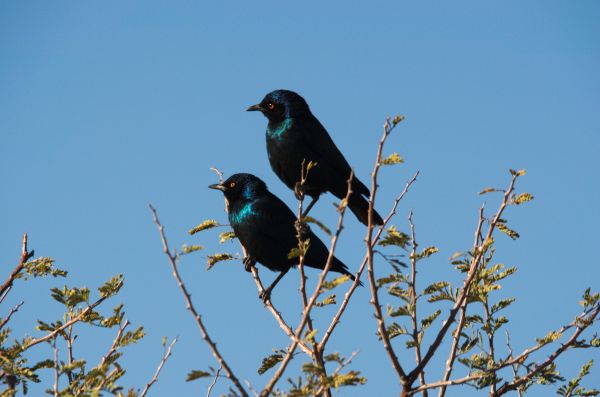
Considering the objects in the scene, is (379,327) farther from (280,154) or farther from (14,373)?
(280,154)

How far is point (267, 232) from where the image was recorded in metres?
6.64

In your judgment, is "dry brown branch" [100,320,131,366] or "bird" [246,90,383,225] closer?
"dry brown branch" [100,320,131,366]

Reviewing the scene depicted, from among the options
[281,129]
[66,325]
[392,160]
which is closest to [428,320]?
[392,160]

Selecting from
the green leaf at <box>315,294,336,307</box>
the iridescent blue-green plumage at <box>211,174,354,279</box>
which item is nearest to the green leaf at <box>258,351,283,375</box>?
the green leaf at <box>315,294,336,307</box>

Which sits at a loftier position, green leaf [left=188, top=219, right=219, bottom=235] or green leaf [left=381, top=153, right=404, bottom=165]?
green leaf [left=188, top=219, right=219, bottom=235]

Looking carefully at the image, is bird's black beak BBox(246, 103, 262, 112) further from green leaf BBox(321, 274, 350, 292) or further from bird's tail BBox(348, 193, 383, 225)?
green leaf BBox(321, 274, 350, 292)

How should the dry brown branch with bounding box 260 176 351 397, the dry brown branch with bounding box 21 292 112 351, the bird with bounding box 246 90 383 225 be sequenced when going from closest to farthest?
the dry brown branch with bounding box 260 176 351 397 → the dry brown branch with bounding box 21 292 112 351 → the bird with bounding box 246 90 383 225

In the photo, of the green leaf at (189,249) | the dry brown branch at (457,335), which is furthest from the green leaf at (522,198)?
the green leaf at (189,249)

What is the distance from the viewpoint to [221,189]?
723cm

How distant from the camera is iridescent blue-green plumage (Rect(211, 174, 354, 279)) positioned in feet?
21.7

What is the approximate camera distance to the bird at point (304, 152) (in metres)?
7.01

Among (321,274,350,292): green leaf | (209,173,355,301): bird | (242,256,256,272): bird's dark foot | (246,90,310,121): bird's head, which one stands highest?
(246,90,310,121): bird's head

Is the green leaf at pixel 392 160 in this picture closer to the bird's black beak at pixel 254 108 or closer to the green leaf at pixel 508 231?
the green leaf at pixel 508 231

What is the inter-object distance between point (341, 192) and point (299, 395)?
4.20 meters
